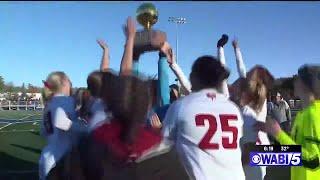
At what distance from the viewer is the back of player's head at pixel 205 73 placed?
277 centimetres

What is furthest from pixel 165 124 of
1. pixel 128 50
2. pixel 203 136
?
pixel 128 50

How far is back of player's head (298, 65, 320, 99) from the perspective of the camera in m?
3.37

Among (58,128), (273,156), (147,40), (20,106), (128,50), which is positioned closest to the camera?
(128,50)

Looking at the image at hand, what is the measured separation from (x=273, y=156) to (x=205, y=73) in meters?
1.16

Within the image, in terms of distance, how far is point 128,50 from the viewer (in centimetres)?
282

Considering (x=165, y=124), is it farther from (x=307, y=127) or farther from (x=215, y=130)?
(x=307, y=127)

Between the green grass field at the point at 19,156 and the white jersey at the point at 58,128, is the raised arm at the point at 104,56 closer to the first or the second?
the white jersey at the point at 58,128

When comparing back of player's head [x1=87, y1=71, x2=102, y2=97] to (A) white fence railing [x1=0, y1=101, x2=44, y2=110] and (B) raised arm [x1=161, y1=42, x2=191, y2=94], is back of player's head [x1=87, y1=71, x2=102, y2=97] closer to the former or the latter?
(B) raised arm [x1=161, y1=42, x2=191, y2=94]

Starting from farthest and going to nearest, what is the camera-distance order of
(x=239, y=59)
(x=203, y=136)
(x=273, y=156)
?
(x=239, y=59) → (x=273, y=156) → (x=203, y=136)

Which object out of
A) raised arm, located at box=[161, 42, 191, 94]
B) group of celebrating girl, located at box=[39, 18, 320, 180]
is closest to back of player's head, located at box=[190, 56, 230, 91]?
group of celebrating girl, located at box=[39, 18, 320, 180]

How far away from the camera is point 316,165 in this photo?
10.8 ft

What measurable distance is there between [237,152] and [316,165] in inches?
32.7

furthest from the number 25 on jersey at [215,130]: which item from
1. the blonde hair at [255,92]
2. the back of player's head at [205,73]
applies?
the blonde hair at [255,92]

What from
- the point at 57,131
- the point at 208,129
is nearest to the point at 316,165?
the point at 208,129
